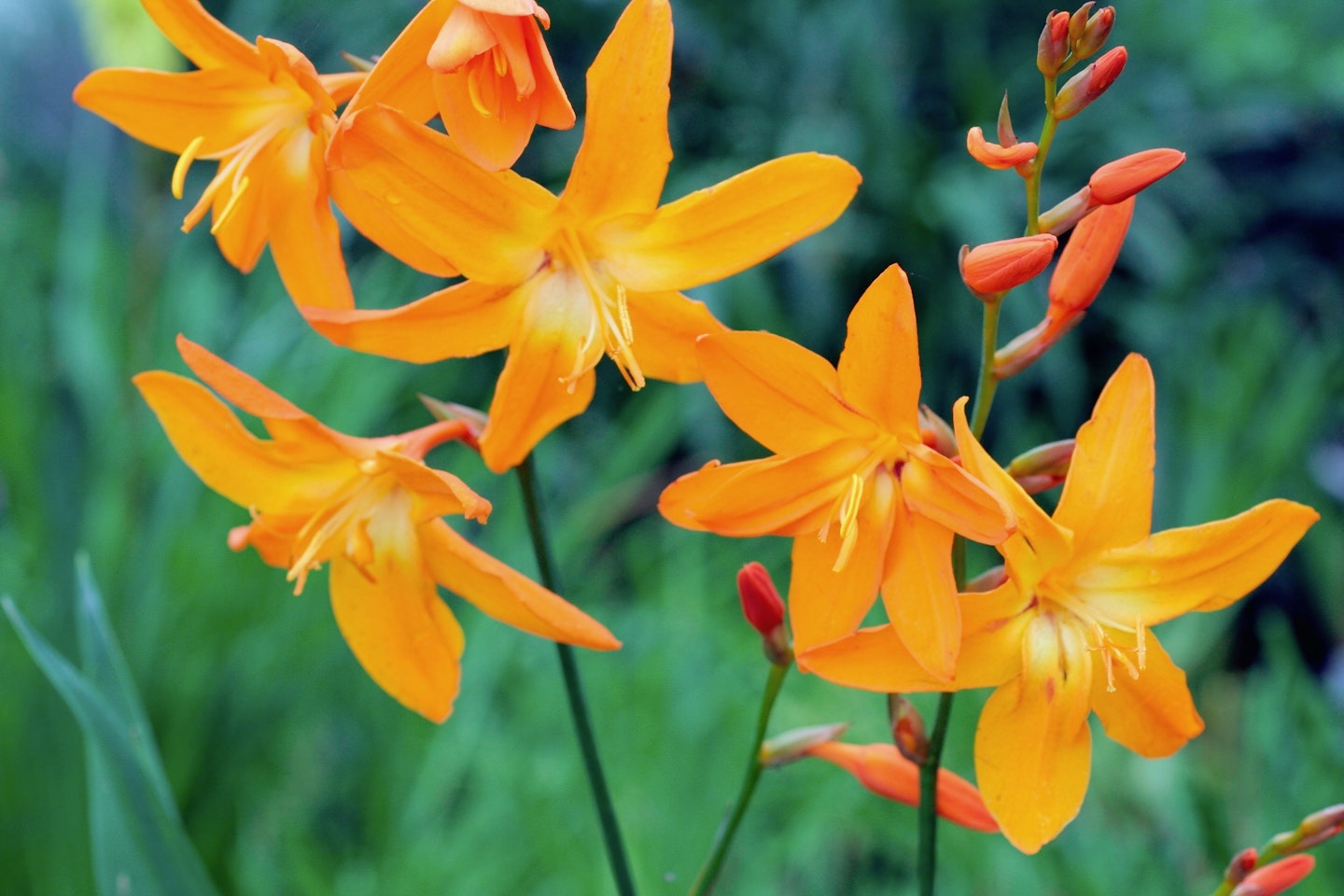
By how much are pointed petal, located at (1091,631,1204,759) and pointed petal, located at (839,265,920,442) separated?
198 mm

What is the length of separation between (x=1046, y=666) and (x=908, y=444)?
16 centimetres

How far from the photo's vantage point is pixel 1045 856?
170cm

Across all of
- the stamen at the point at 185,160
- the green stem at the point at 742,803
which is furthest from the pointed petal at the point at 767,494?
the stamen at the point at 185,160

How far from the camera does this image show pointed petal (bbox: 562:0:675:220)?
2.23 ft

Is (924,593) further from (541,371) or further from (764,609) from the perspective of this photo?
(541,371)

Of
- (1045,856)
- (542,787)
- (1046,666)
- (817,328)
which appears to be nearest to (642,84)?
(1046,666)

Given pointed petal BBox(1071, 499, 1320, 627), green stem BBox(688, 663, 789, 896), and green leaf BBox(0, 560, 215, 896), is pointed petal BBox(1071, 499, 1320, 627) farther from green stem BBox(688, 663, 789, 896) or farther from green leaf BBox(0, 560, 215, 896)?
green leaf BBox(0, 560, 215, 896)

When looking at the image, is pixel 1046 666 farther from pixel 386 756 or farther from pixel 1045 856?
pixel 386 756

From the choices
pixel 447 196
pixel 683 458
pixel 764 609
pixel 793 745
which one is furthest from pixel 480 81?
pixel 683 458

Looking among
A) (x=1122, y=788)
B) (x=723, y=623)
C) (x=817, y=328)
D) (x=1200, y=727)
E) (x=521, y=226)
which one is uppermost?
(x=521, y=226)

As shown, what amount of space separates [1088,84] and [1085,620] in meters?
0.32

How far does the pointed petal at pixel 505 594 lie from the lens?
0.70 meters

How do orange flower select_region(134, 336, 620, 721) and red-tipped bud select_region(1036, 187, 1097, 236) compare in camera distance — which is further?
orange flower select_region(134, 336, 620, 721)

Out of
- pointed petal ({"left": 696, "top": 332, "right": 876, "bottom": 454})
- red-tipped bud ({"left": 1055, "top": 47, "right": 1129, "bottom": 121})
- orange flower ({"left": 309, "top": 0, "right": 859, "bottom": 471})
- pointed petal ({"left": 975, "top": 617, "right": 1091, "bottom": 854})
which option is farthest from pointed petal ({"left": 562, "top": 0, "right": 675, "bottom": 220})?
pointed petal ({"left": 975, "top": 617, "right": 1091, "bottom": 854})
